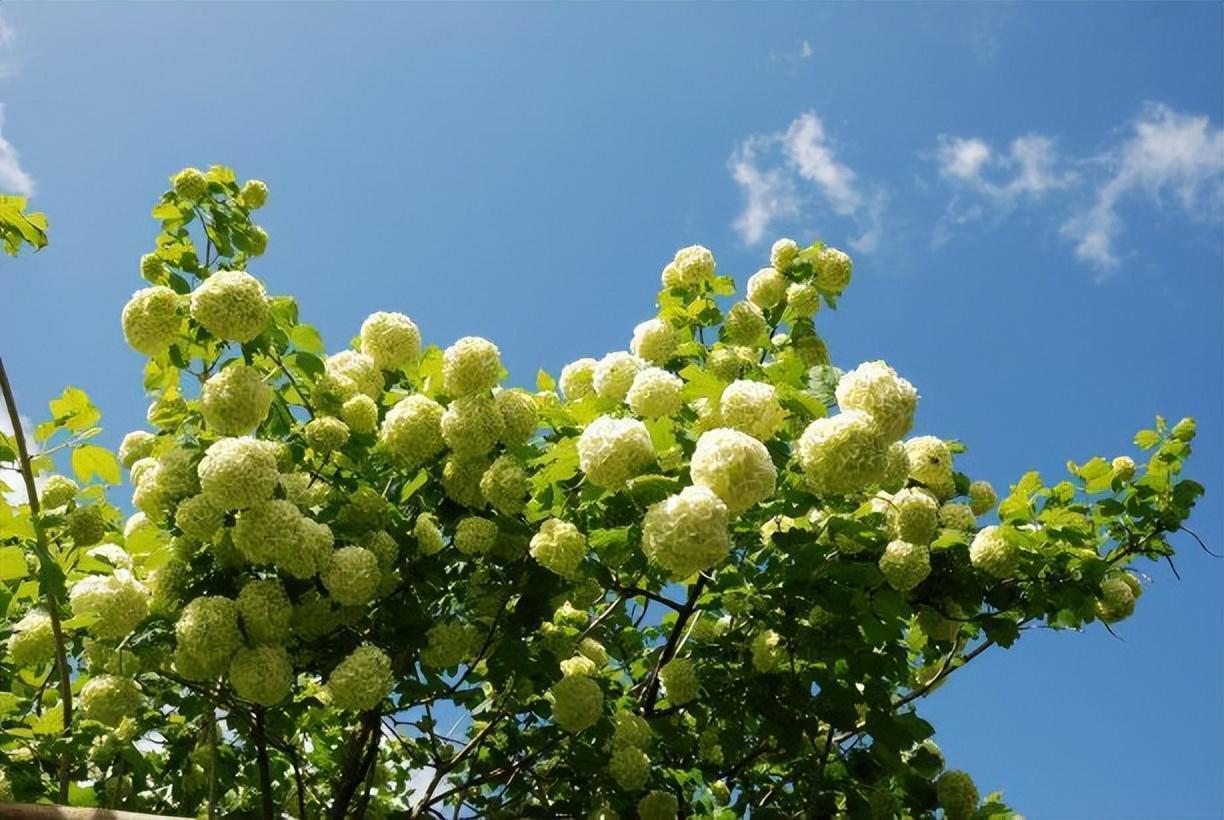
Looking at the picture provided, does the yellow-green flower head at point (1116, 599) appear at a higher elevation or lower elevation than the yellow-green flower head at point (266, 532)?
higher

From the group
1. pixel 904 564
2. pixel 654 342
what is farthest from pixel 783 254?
pixel 904 564

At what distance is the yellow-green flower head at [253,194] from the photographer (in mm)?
5250

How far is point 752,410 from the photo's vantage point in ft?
11.0

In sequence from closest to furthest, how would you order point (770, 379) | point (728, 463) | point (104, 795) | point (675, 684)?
point (728, 463) < point (770, 379) < point (104, 795) < point (675, 684)

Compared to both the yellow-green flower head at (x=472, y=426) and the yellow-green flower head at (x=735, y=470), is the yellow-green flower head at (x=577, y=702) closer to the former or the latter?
the yellow-green flower head at (x=472, y=426)

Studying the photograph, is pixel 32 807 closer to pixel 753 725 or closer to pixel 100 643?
pixel 100 643

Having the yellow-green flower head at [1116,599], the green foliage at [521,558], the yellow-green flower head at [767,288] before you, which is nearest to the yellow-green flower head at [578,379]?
the green foliage at [521,558]

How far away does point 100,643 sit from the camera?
13.9 ft

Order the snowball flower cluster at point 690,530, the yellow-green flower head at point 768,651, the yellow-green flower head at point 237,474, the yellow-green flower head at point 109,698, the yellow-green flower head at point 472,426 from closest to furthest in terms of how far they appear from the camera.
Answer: the snowball flower cluster at point 690,530
the yellow-green flower head at point 237,474
the yellow-green flower head at point 109,698
the yellow-green flower head at point 472,426
the yellow-green flower head at point 768,651

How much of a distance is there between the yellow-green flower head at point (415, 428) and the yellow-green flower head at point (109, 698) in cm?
146

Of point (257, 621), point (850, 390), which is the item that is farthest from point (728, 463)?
point (257, 621)

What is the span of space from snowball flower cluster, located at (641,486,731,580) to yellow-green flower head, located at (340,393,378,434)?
1798 millimetres

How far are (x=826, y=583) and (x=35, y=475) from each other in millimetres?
3379

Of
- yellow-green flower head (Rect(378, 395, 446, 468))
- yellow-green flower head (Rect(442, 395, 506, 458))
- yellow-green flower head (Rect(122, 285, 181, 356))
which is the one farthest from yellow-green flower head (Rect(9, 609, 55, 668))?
yellow-green flower head (Rect(442, 395, 506, 458))
